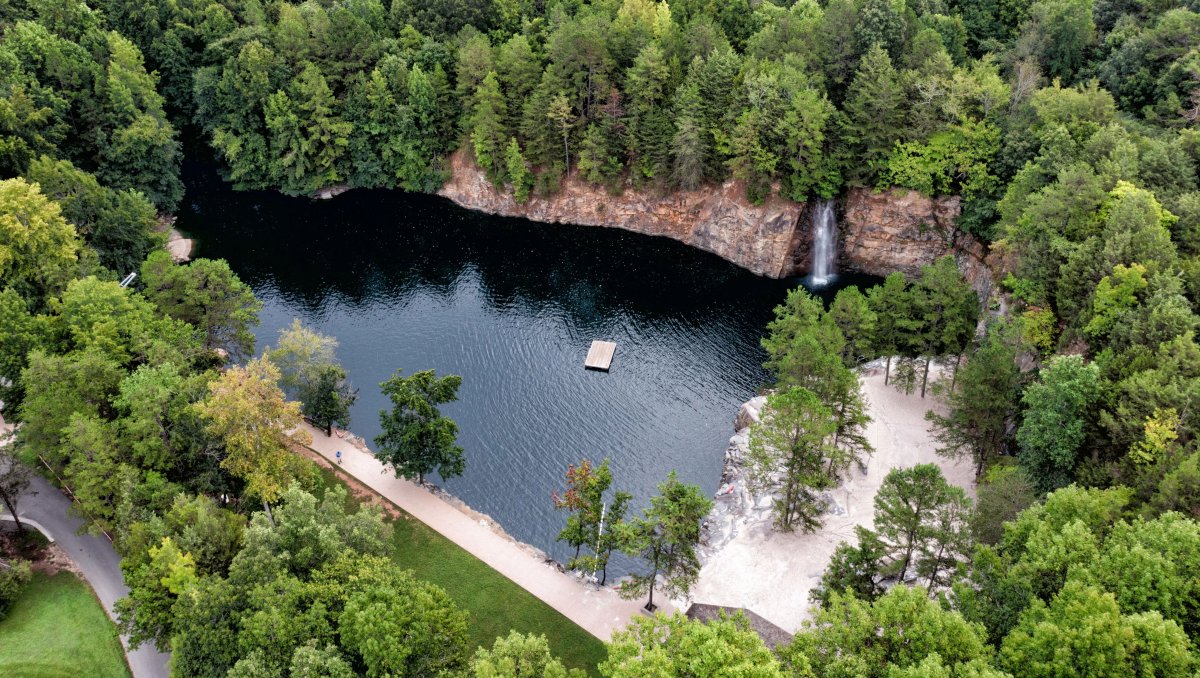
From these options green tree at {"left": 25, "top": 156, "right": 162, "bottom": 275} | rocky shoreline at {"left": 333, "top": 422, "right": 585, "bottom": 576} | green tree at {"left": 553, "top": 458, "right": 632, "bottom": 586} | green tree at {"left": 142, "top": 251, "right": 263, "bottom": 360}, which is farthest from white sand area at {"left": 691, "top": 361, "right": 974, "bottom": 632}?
green tree at {"left": 25, "top": 156, "right": 162, "bottom": 275}

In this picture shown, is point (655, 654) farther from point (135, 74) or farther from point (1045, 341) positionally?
point (135, 74)

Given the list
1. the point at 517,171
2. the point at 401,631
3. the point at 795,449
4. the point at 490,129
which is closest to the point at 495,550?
the point at 401,631


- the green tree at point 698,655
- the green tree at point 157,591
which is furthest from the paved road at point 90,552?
the green tree at point 698,655

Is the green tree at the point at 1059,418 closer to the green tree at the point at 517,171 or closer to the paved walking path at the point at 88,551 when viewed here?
the paved walking path at the point at 88,551

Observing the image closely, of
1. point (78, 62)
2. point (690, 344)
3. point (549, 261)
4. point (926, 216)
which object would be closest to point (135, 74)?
point (78, 62)

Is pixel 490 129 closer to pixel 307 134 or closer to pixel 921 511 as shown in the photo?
pixel 307 134

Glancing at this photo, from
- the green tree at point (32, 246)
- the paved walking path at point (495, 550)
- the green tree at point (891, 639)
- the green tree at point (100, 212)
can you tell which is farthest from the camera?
the green tree at point (100, 212)

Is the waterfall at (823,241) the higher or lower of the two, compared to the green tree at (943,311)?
higher
